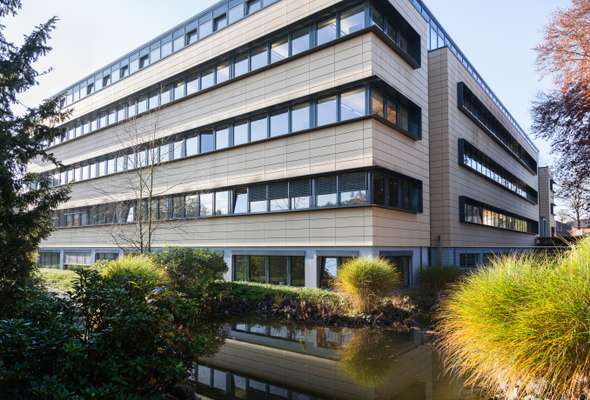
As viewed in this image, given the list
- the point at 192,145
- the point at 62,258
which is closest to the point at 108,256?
the point at 62,258

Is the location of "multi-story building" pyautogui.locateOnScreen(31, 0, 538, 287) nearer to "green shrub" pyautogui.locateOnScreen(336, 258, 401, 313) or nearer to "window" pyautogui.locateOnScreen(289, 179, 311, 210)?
"window" pyautogui.locateOnScreen(289, 179, 311, 210)

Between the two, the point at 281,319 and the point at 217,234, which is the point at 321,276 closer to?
the point at 281,319

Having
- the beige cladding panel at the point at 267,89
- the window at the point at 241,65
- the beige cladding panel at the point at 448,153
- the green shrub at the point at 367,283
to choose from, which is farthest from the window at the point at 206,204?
the beige cladding panel at the point at 448,153

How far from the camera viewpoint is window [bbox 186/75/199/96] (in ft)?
80.8

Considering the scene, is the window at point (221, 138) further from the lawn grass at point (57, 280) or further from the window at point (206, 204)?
the lawn grass at point (57, 280)

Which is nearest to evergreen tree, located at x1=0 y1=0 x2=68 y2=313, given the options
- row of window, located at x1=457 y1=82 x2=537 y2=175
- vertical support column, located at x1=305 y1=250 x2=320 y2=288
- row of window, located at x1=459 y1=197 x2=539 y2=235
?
vertical support column, located at x1=305 y1=250 x2=320 y2=288

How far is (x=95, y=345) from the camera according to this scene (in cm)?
491

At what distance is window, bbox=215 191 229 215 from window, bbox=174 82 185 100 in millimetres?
7020

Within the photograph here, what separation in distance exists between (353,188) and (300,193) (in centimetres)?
275

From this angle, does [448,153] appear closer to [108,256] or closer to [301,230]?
[301,230]

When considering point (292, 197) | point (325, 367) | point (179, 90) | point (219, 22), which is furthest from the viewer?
point (179, 90)

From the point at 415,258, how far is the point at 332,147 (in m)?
6.97

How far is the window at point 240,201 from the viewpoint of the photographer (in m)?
21.4

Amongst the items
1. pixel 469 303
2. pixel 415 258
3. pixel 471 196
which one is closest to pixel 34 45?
pixel 469 303
